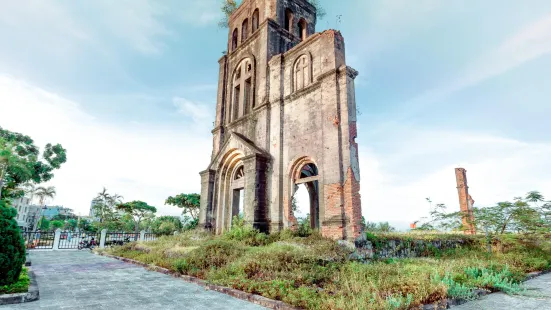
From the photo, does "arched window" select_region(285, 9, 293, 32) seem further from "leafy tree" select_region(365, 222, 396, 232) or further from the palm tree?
the palm tree

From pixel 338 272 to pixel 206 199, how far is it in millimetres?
10958

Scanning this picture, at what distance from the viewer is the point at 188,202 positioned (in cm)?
2867

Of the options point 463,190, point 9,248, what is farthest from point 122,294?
point 463,190

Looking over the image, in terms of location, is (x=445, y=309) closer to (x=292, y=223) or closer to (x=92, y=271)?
(x=292, y=223)

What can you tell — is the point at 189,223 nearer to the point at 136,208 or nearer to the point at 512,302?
the point at 136,208

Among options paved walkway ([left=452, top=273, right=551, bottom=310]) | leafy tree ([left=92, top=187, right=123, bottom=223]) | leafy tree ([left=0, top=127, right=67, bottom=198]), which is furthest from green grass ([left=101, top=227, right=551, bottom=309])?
leafy tree ([left=92, top=187, right=123, bottom=223])

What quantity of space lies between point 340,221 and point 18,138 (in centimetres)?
3030

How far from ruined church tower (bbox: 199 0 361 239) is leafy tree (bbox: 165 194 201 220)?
12.7 m

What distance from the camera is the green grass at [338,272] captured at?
15.0ft

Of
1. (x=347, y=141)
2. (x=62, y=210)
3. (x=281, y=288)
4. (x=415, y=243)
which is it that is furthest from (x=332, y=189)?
(x=62, y=210)

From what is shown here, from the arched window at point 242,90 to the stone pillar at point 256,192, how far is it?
438 centimetres

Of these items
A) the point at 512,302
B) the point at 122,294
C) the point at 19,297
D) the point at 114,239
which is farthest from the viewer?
the point at 114,239

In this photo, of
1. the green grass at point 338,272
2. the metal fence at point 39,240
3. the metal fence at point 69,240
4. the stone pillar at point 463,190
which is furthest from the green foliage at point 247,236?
the stone pillar at point 463,190

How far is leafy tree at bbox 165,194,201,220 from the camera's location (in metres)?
28.6
